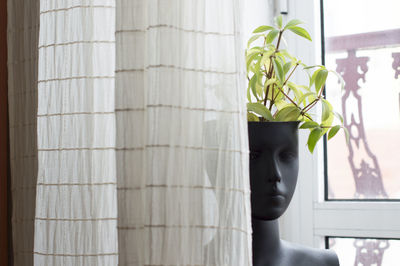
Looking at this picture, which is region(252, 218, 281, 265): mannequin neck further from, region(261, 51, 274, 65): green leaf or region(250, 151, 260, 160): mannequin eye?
region(261, 51, 274, 65): green leaf

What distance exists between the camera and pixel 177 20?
828 mm

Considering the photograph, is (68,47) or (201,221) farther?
(68,47)

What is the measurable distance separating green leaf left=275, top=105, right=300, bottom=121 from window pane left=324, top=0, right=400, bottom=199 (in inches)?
18.7

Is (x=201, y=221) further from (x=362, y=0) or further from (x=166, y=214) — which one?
(x=362, y=0)

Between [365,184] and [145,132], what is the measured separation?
81 centimetres

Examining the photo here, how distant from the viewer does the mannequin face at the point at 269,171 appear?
1001 mm

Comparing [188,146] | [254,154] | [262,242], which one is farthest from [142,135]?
[262,242]

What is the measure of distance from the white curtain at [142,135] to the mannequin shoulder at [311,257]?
338 mm

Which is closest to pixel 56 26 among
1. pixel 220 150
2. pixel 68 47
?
pixel 68 47

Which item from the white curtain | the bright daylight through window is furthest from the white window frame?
the white curtain

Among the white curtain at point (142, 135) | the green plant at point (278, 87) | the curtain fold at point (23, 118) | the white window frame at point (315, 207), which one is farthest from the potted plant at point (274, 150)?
the curtain fold at point (23, 118)

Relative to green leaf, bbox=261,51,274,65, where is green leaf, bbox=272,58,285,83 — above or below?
below

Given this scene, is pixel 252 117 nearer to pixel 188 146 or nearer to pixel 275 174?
pixel 275 174

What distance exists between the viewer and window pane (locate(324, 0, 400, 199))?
1410 mm
